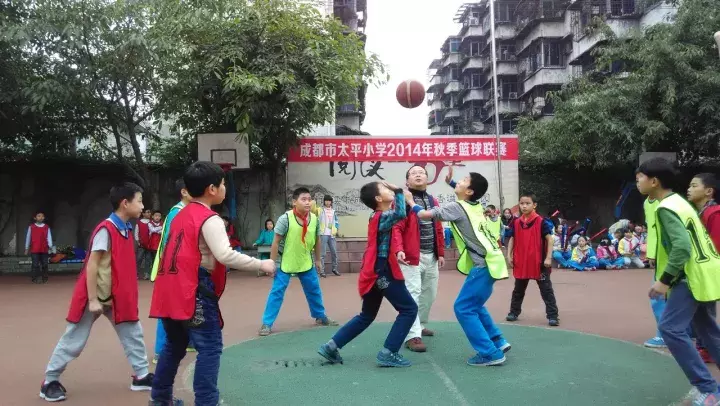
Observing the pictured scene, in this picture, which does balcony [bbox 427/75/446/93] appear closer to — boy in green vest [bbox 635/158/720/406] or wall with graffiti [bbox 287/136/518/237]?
wall with graffiti [bbox 287/136/518/237]

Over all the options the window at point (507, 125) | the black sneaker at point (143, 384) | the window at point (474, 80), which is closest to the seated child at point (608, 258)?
the black sneaker at point (143, 384)

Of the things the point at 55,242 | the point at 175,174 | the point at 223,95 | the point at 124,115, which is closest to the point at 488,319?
the point at 223,95

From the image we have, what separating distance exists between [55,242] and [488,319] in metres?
12.7

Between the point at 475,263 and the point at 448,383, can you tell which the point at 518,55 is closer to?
the point at 475,263

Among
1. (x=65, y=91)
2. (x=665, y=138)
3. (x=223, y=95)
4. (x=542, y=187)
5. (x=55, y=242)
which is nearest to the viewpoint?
(x=65, y=91)

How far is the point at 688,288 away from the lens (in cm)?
382

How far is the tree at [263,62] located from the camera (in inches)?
482

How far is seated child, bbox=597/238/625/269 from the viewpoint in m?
13.2

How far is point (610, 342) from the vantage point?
19.2ft

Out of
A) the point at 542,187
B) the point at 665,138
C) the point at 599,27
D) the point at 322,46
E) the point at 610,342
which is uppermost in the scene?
the point at 599,27

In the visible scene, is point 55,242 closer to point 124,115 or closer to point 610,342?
point 124,115

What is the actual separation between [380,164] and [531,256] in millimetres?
8752

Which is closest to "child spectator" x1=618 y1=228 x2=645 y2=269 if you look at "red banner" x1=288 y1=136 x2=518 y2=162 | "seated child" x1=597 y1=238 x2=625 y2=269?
"seated child" x1=597 y1=238 x2=625 y2=269

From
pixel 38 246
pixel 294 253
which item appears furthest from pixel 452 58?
pixel 294 253
